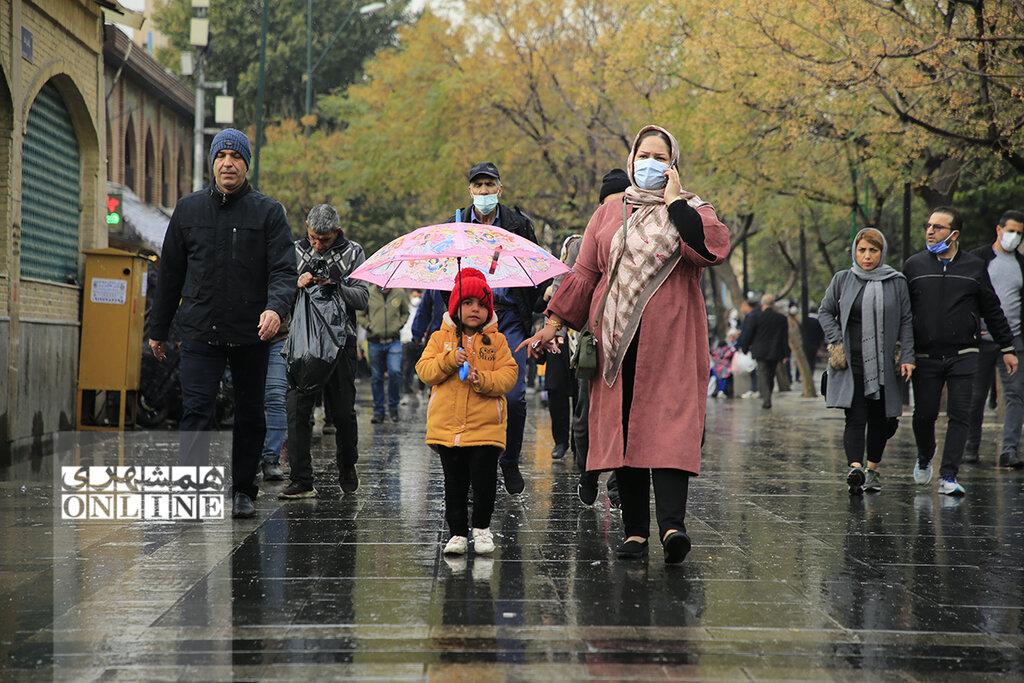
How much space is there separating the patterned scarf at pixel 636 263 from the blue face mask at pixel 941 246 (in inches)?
155

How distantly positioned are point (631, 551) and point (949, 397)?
4442mm

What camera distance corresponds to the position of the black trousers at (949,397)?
10.1m

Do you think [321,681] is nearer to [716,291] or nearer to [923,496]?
[923,496]

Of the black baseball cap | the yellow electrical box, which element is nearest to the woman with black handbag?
the black baseball cap

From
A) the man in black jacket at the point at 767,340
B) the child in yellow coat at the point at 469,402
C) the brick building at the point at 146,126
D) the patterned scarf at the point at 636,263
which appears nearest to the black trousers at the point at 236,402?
the child in yellow coat at the point at 469,402

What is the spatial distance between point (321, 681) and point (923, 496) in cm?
643

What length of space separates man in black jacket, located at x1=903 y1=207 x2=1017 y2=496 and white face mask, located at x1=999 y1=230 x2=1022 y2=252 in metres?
2.02

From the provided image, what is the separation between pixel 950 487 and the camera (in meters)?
9.91

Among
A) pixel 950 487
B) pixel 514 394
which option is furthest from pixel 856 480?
pixel 514 394

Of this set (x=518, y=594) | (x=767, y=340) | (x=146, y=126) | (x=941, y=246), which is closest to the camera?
(x=518, y=594)

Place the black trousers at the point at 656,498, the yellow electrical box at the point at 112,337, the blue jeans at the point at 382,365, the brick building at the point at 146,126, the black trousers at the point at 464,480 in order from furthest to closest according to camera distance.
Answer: the brick building at the point at 146,126, the blue jeans at the point at 382,365, the yellow electrical box at the point at 112,337, the black trousers at the point at 464,480, the black trousers at the point at 656,498

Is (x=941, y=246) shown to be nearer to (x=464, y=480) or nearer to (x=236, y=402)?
(x=464, y=480)

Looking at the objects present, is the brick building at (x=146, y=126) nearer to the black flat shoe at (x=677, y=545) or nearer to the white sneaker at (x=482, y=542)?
the white sneaker at (x=482, y=542)

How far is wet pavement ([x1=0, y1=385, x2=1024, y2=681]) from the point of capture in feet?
15.6
